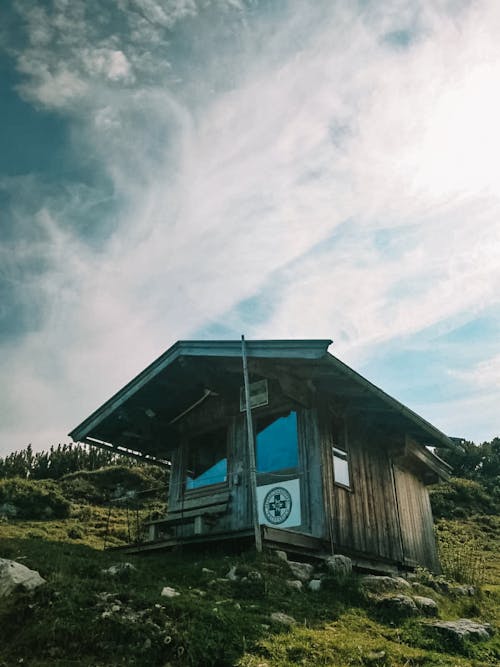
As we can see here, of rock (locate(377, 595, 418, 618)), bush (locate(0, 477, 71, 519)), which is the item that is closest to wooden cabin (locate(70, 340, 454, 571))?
rock (locate(377, 595, 418, 618))

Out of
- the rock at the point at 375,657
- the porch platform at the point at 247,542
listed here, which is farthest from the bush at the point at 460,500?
the rock at the point at 375,657

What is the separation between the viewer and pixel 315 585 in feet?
31.7

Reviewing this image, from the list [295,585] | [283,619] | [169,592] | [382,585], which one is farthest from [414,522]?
[169,592]

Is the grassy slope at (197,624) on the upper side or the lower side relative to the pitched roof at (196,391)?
lower

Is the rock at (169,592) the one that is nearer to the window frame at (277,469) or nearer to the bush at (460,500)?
the window frame at (277,469)

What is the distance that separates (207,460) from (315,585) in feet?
19.9

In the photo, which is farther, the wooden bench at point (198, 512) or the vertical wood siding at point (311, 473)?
the wooden bench at point (198, 512)

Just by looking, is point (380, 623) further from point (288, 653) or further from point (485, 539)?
point (485, 539)

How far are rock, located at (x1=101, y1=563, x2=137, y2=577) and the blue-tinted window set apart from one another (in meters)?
4.68

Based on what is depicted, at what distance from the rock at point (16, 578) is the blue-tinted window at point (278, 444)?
628cm

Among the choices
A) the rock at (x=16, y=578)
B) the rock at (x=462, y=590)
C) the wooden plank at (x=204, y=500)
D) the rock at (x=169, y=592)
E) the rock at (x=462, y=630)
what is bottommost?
the rock at (x=462, y=630)

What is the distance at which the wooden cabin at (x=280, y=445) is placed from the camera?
12.6m

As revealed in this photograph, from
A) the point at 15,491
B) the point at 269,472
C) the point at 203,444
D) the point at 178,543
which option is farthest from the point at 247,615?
the point at 15,491

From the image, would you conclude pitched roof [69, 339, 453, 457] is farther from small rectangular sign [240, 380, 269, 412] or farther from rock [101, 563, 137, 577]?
rock [101, 563, 137, 577]
